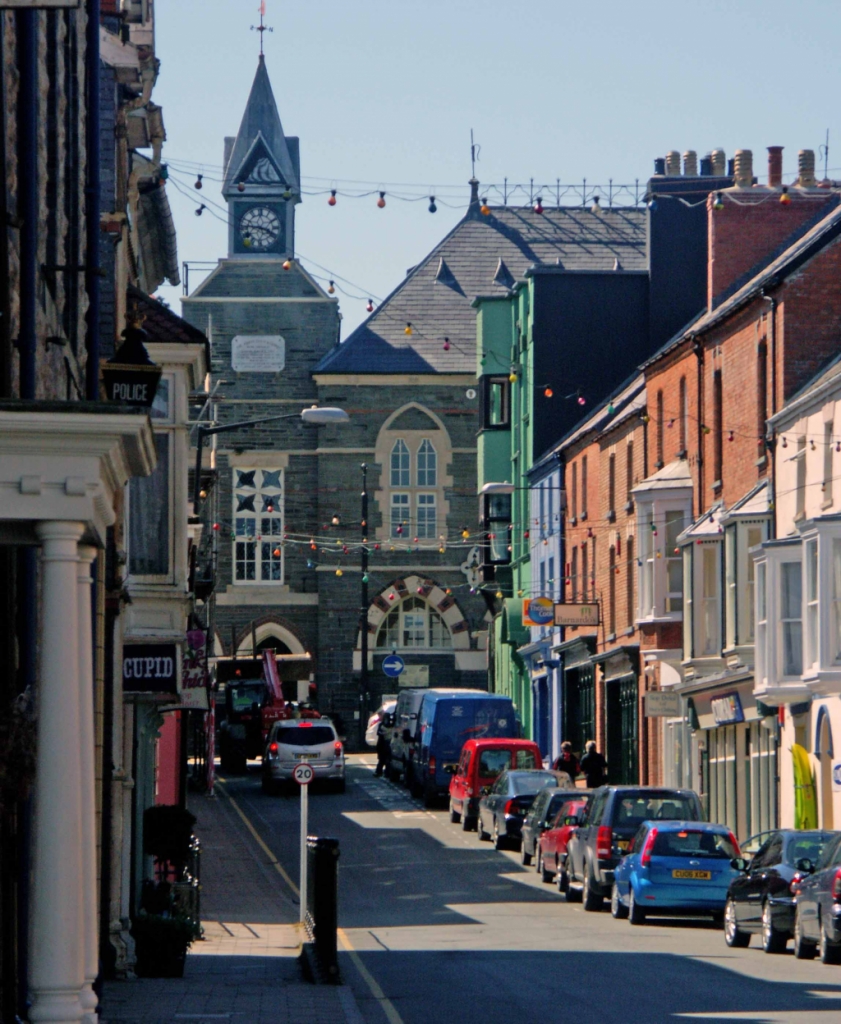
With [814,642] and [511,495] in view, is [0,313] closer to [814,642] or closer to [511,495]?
[814,642]

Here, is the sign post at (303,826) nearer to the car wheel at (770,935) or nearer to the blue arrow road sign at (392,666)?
the car wheel at (770,935)

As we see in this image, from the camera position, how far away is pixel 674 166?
56875mm

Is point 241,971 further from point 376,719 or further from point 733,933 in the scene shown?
point 376,719

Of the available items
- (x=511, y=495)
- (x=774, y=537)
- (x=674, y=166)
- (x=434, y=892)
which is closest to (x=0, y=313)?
(x=434, y=892)

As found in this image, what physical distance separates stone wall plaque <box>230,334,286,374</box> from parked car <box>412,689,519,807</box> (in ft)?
93.1

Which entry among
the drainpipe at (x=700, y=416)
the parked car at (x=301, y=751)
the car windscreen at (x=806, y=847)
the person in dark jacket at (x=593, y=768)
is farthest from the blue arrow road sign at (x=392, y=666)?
the car windscreen at (x=806, y=847)

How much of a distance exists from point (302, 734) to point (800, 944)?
27.2 m

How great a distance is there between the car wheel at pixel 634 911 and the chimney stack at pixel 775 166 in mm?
22875

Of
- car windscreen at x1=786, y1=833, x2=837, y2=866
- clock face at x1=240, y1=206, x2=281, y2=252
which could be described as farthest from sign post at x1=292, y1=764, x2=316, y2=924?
clock face at x1=240, y1=206, x2=281, y2=252

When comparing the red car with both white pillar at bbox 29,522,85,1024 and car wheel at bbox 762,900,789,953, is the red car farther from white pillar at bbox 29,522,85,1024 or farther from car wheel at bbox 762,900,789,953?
Result: white pillar at bbox 29,522,85,1024

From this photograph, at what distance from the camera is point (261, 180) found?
3012 inches

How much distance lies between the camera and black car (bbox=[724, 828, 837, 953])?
73.1 feet

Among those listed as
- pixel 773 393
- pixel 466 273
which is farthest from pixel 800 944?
pixel 466 273

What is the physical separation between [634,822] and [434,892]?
14.5 ft
